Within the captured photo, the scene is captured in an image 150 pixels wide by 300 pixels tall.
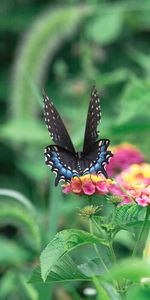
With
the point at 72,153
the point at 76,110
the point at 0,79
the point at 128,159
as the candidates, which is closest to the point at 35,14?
the point at 0,79

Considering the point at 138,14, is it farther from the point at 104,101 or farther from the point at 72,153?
the point at 72,153

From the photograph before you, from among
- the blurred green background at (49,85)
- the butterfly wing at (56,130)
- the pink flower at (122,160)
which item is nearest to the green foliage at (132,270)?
the butterfly wing at (56,130)

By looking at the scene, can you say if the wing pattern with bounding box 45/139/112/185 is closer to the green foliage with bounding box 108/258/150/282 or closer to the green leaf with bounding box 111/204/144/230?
the green leaf with bounding box 111/204/144/230

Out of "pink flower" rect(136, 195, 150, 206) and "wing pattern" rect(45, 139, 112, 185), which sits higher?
"wing pattern" rect(45, 139, 112, 185)

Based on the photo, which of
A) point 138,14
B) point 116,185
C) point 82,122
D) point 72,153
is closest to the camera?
point 116,185

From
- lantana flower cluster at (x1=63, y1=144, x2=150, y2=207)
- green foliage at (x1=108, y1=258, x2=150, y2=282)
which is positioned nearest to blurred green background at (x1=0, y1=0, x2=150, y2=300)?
lantana flower cluster at (x1=63, y1=144, x2=150, y2=207)

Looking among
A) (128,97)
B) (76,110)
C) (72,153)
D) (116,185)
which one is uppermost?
(76,110)
